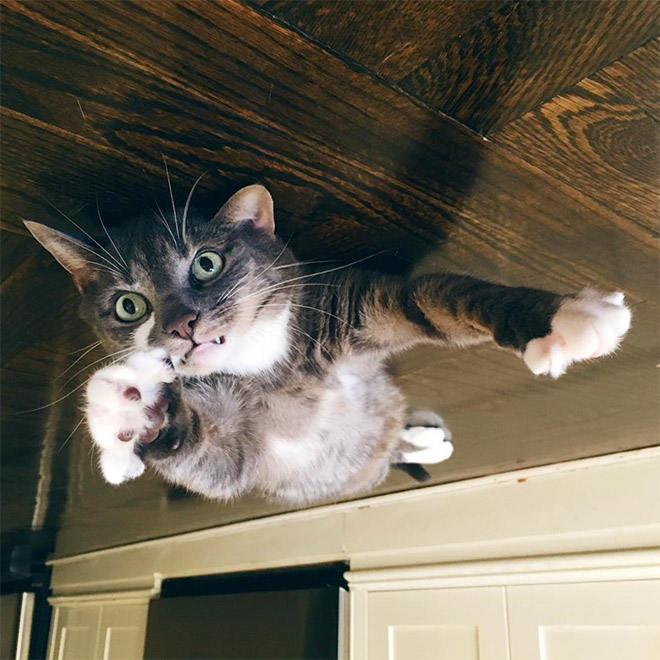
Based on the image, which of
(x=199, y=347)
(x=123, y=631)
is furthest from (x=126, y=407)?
(x=123, y=631)

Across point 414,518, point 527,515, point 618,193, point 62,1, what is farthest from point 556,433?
point 62,1

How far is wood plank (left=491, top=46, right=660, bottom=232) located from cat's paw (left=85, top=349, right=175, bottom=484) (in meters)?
0.45

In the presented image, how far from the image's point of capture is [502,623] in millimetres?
1831

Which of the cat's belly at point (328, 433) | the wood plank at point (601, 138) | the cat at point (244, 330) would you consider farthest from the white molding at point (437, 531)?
the wood plank at point (601, 138)

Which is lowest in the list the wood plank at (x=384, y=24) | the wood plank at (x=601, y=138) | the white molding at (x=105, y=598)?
the white molding at (x=105, y=598)

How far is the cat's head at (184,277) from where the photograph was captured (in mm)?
755

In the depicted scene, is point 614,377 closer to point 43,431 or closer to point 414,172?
point 414,172

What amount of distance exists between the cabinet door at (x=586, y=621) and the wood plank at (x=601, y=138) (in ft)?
3.91

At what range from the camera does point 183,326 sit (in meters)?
0.74

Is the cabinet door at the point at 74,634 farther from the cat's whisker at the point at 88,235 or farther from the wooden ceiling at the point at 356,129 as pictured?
the cat's whisker at the point at 88,235

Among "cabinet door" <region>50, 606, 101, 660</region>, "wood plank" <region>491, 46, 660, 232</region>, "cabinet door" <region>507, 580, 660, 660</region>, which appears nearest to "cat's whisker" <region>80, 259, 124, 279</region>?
"wood plank" <region>491, 46, 660, 232</region>

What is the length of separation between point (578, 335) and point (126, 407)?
0.49 meters

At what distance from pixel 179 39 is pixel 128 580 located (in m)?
2.27

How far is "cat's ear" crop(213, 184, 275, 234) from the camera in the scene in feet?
2.43
